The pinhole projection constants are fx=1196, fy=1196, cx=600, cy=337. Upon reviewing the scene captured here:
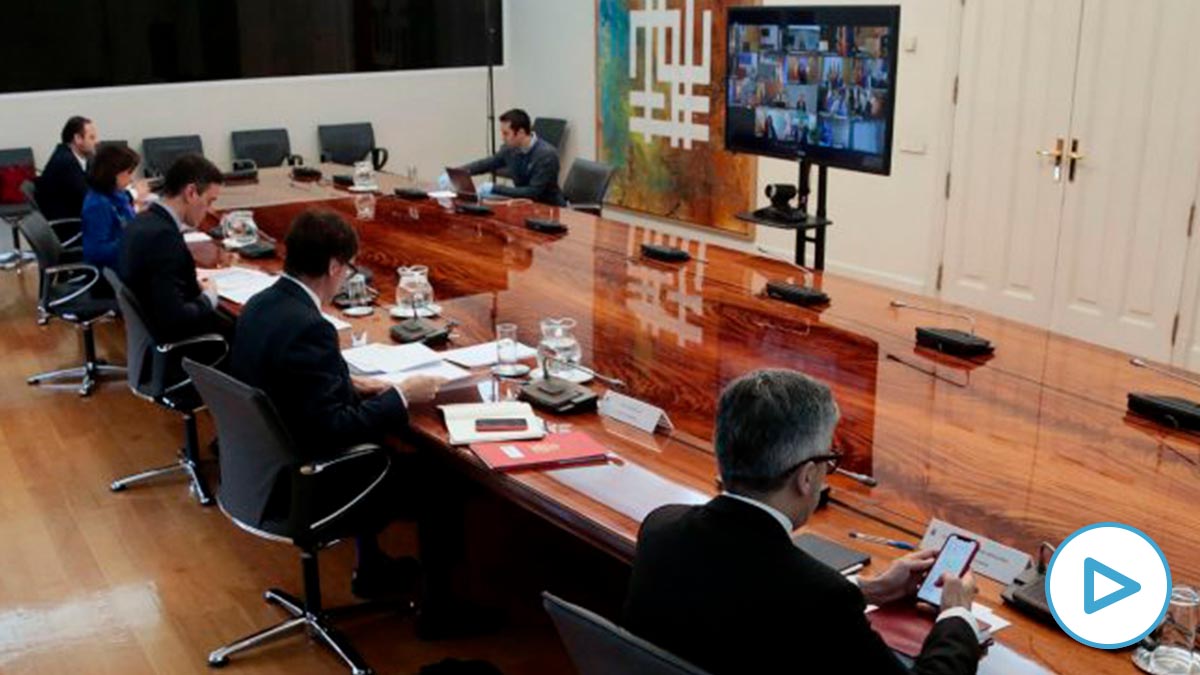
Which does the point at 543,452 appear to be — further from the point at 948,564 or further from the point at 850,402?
the point at 948,564

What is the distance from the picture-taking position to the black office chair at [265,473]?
9.30 ft

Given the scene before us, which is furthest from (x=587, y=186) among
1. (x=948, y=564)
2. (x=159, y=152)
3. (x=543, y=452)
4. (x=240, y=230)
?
(x=948, y=564)

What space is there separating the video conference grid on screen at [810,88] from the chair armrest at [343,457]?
256cm

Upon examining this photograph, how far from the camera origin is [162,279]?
400cm

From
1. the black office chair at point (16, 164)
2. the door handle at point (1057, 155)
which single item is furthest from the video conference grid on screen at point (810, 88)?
the black office chair at point (16, 164)

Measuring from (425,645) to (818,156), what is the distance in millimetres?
2694

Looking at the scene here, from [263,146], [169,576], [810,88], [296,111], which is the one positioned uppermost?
[810,88]

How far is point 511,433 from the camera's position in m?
2.78

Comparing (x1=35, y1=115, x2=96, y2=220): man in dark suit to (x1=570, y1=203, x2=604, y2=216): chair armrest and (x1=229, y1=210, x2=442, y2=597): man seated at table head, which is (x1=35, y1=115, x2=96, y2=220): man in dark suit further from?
(x1=229, y1=210, x2=442, y2=597): man seated at table head

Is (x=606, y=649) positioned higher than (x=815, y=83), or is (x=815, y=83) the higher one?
(x=815, y=83)

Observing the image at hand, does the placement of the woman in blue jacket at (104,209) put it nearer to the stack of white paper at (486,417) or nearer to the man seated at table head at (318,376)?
the man seated at table head at (318,376)

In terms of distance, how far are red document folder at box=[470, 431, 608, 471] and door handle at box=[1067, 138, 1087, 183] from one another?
4.24 metres

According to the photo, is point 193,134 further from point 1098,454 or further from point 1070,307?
point 1098,454

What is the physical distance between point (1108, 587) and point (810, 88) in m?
3.38
